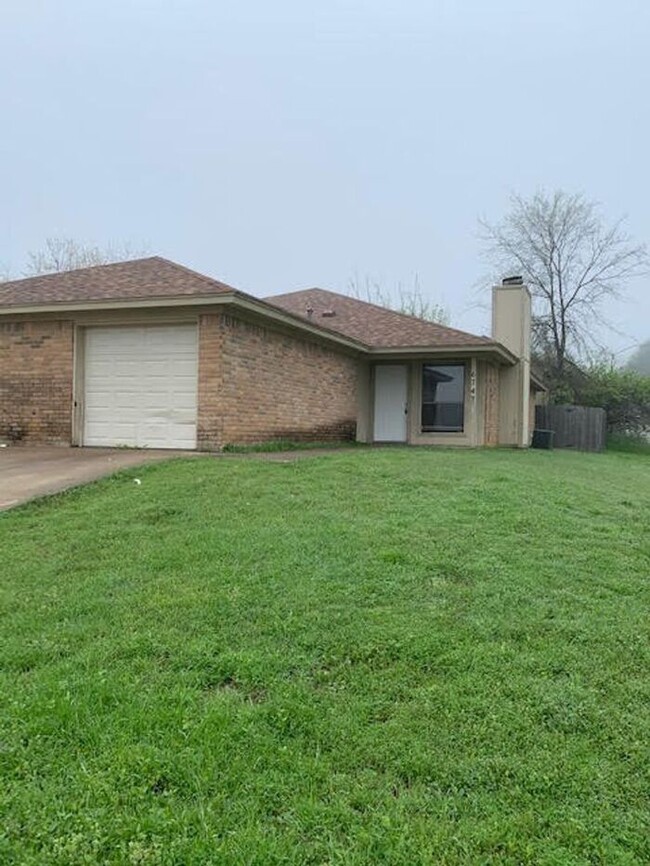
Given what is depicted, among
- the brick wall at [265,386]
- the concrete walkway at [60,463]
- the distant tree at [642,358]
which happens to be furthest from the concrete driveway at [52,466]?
the distant tree at [642,358]

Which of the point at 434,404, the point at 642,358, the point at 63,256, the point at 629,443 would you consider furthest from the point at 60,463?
the point at 642,358

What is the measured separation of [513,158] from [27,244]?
74.2 ft

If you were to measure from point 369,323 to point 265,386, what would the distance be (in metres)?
6.82

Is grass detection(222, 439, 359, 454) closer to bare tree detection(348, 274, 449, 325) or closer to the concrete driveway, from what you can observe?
the concrete driveway

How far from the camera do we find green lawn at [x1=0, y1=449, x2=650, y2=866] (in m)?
2.22

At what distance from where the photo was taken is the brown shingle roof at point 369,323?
16312 mm

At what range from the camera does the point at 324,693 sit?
3.04m

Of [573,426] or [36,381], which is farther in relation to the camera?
[573,426]

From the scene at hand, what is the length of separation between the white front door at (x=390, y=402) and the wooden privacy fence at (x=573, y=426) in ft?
27.2

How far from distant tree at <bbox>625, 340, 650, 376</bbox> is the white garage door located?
86.8 ft

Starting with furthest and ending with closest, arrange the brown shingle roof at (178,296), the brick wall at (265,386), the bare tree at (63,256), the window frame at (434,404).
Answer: the bare tree at (63,256) < the window frame at (434,404) < the brown shingle roof at (178,296) < the brick wall at (265,386)

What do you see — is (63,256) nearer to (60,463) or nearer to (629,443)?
(629,443)

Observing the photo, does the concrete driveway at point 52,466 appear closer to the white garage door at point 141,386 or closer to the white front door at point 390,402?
the white garage door at point 141,386

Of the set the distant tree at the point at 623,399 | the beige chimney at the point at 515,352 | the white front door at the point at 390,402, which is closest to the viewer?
the white front door at the point at 390,402
